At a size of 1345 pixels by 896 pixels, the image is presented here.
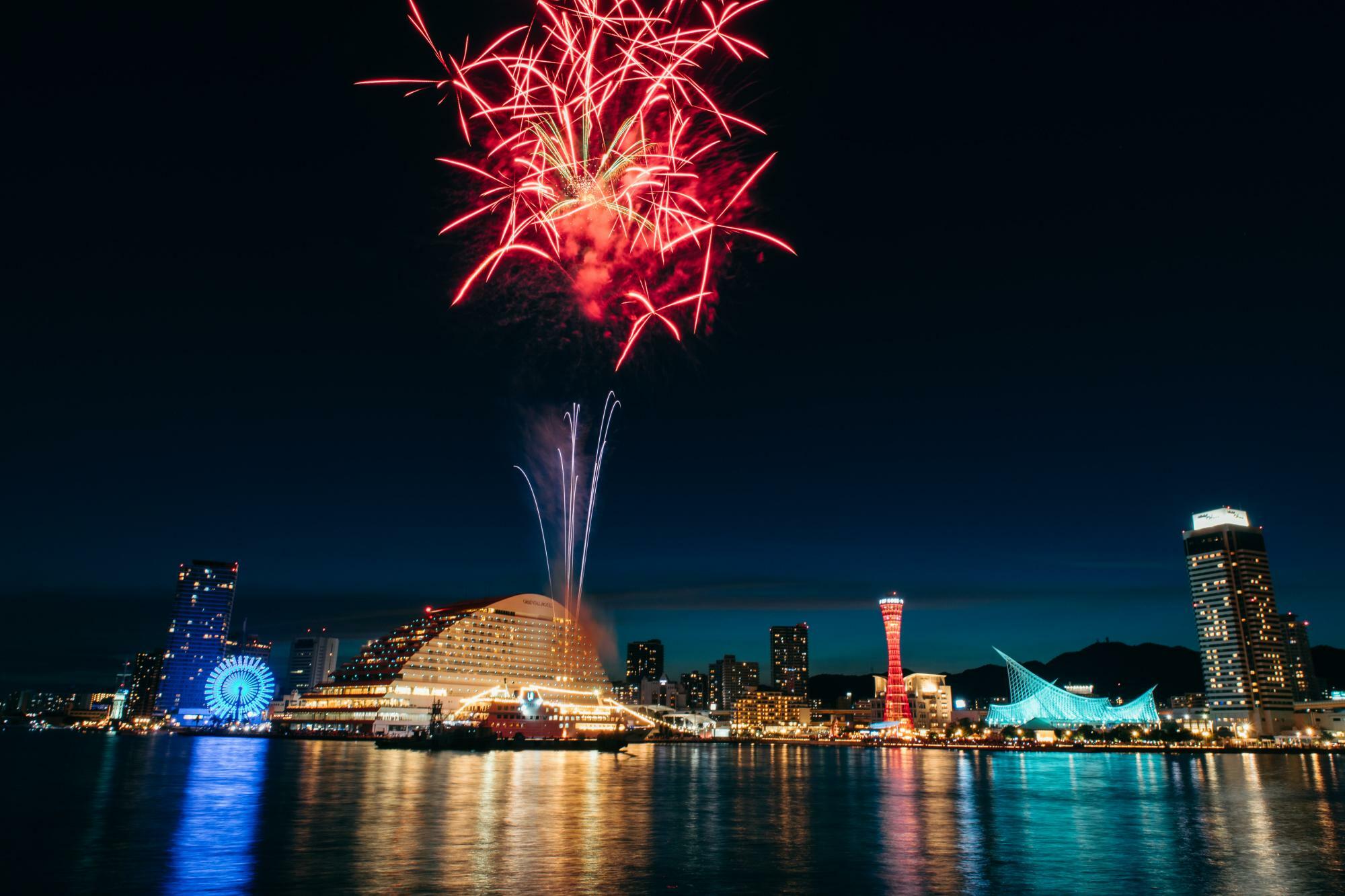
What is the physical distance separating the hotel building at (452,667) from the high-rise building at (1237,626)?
13029cm

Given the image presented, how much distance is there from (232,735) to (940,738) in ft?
417

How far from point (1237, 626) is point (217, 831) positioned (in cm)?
20249

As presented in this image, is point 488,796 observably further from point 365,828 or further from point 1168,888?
point 1168,888

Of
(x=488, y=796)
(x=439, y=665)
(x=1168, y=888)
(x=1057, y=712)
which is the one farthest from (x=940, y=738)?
(x=1168, y=888)

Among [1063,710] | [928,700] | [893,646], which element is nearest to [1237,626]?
[1063,710]

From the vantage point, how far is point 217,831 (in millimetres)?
25562

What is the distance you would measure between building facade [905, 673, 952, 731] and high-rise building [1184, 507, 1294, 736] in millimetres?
52662

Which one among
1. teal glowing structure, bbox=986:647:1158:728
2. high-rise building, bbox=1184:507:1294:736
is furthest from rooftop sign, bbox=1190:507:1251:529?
teal glowing structure, bbox=986:647:1158:728

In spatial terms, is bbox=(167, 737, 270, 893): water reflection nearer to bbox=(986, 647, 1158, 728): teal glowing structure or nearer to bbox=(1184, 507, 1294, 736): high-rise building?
bbox=(986, 647, 1158, 728): teal glowing structure

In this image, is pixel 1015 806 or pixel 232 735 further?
pixel 232 735

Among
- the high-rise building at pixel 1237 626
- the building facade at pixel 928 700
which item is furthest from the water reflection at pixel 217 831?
the high-rise building at pixel 1237 626

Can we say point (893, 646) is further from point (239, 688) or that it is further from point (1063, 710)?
point (239, 688)

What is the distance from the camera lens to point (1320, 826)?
1198 inches

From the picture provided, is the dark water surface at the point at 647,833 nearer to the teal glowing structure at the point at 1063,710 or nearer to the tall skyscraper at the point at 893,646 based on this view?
the tall skyscraper at the point at 893,646
